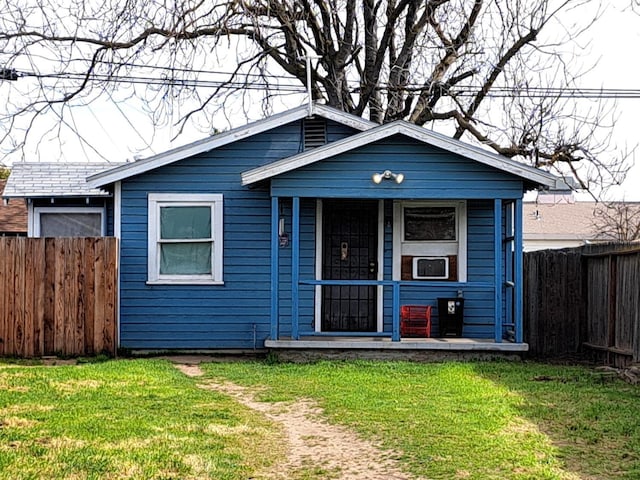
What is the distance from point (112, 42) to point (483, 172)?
8.18 metres

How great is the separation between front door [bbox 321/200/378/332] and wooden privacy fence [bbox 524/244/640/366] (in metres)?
2.69

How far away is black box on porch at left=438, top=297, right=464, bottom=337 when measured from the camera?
13.1 m

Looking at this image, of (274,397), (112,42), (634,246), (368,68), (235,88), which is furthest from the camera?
(368,68)

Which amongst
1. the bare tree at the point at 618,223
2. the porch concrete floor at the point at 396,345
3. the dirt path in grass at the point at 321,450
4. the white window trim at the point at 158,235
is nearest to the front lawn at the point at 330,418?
the dirt path in grass at the point at 321,450

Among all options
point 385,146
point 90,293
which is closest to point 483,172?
point 385,146

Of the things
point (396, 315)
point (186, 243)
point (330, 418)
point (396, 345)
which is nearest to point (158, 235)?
point (186, 243)

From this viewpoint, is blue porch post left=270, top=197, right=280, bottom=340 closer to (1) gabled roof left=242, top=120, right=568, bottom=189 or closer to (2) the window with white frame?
(1) gabled roof left=242, top=120, right=568, bottom=189

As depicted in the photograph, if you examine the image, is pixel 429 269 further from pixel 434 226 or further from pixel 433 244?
pixel 434 226

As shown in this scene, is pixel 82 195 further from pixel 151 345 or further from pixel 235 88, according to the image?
pixel 235 88

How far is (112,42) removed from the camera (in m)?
16.7

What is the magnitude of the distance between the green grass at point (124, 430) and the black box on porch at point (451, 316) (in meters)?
4.50

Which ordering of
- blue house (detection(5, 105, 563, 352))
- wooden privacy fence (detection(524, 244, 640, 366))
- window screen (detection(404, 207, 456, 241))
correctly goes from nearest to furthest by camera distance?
wooden privacy fence (detection(524, 244, 640, 366)) < blue house (detection(5, 105, 563, 352)) < window screen (detection(404, 207, 456, 241))

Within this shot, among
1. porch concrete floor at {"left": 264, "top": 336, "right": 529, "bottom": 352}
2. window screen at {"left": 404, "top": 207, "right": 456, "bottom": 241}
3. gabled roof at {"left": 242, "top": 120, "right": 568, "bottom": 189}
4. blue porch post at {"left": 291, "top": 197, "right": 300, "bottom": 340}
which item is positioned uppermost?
gabled roof at {"left": 242, "top": 120, "right": 568, "bottom": 189}

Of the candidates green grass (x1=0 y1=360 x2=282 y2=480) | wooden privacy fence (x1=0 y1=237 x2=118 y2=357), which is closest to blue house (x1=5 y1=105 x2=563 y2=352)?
wooden privacy fence (x1=0 y1=237 x2=118 y2=357)
